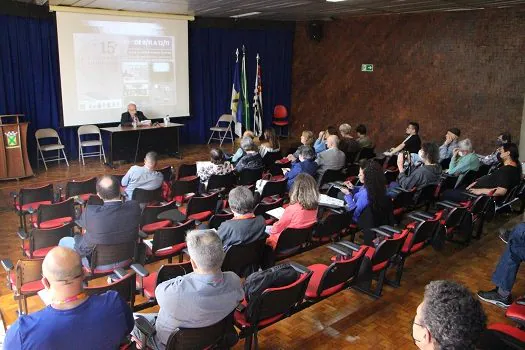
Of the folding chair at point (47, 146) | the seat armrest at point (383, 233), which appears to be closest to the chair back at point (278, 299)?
the seat armrest at point (383, 233)

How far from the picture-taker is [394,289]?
4.46 metres

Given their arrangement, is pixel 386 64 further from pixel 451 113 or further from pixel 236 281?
pixel 236 281

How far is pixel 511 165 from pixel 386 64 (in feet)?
19.1

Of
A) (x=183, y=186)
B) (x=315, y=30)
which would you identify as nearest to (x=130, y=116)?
(x=183, y=186)

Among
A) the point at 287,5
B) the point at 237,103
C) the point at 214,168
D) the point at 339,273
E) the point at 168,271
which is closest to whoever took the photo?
the point at 168,271

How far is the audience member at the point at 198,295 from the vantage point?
8.45 feet

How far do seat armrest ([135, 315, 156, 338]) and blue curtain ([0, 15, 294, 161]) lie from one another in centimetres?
767

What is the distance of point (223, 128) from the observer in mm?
11984

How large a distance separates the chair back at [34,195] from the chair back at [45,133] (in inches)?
153

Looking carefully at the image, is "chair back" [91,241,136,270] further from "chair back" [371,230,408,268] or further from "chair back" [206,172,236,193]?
"chair back" [206,172,236,193]

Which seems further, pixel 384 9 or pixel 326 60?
pixel 326 60

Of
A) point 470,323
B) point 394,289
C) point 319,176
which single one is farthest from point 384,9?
point 470,323

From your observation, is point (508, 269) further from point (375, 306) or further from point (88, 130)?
point (88, 130)

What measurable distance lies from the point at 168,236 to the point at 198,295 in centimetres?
164
